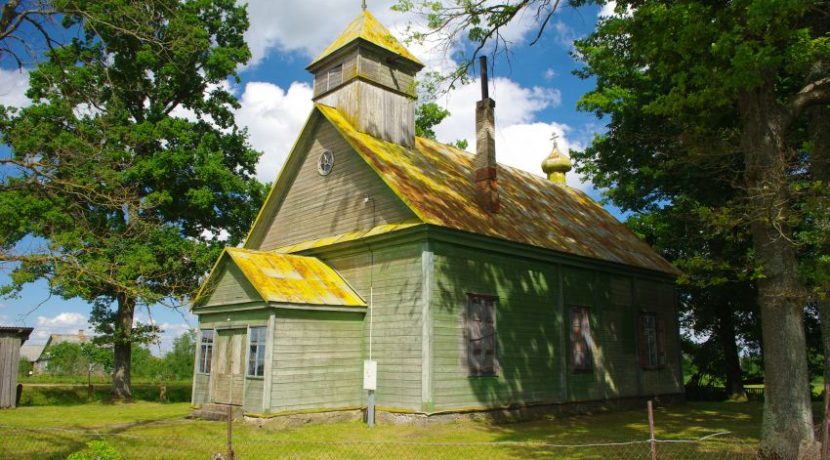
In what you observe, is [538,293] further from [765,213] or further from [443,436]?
[765,213]

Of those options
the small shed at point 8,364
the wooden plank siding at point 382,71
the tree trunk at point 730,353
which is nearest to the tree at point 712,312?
the tree trunk at point 730,353

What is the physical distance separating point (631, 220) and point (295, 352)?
1725 centimetres

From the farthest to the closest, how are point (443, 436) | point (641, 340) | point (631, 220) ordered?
1. point (631, 220)
2. point (641, 340)
3. point (443, 436)

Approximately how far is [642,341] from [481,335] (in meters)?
8.27

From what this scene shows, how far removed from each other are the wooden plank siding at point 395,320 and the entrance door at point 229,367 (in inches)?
121

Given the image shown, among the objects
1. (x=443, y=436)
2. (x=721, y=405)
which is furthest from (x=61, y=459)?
Answer: (x=721, y=405)

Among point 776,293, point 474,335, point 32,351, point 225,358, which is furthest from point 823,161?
point 32,351

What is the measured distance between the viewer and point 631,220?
87.2ft

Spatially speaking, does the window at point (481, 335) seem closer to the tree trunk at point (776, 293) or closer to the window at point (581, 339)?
the window at point (581, 339)

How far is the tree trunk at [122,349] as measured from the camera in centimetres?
2456

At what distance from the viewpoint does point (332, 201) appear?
18250 mm

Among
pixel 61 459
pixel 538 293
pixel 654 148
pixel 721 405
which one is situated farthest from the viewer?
pixel 721 405

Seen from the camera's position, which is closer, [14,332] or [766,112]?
[766,112]

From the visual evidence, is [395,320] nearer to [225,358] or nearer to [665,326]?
[225,358]
